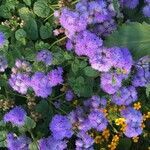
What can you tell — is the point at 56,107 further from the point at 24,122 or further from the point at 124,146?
the point at 124,146

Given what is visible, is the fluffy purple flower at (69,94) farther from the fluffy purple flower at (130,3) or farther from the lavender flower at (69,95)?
the fluffy purple flower at (130,3)

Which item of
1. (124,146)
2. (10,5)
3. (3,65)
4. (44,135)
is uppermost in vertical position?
(10,5)

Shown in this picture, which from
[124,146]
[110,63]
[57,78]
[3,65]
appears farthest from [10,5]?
[124,146]

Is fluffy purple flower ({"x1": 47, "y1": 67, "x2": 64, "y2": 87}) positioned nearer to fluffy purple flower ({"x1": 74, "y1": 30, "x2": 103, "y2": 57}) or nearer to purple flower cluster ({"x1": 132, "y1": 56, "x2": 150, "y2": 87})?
fluffy purple flower ({"x1": 74, "y1": 30, "x2": 103, "y2": 57})

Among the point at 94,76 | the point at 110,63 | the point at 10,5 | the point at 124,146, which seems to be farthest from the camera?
the point at 124,146

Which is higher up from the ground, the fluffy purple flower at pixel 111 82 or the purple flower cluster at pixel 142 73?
the fluffy purple flower at pixel 111 82

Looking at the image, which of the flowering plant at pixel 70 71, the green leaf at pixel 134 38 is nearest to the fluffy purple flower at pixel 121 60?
the flowering plant at pixel 70 71

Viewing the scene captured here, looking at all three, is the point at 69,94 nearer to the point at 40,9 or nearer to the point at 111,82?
the point at 111,82

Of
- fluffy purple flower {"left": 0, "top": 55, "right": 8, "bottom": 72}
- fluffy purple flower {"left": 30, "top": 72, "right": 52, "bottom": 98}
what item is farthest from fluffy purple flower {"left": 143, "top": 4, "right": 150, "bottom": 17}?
fluffy purple flower {"left": 0, "top": 55, "right": 8, "bottom": 72}
